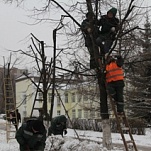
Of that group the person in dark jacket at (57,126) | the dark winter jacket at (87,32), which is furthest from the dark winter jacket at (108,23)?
the person in dark jacket at (57,126)

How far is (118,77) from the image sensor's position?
30.2ft

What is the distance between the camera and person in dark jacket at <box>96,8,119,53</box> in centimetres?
985

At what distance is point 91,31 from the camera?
10398mm

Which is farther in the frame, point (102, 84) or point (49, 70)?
point (49, 70)

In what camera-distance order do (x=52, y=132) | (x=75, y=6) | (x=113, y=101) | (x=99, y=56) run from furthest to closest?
(x=52, y=132)
(x=75, y=6)
(x=99, y=56)
(x=113, y=101)

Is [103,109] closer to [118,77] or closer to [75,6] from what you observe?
[118,77]

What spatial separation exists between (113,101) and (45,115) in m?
7.20

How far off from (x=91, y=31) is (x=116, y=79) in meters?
1.90

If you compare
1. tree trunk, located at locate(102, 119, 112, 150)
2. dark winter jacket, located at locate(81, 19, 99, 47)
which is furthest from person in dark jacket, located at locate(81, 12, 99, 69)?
tree trunk, located at locate(102, 119, 112, 150)

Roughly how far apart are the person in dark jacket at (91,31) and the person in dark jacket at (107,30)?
0.23 metres

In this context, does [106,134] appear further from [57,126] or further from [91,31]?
[57,126]

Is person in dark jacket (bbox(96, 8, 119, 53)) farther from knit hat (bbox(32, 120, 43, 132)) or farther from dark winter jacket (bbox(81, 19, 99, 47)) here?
knit hat (bbox(32, 120, 43, 132))

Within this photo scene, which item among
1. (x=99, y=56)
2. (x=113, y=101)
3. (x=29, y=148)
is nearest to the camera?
(x=29, y=148)

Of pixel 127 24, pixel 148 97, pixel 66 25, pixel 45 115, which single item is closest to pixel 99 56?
pixel 127 24
